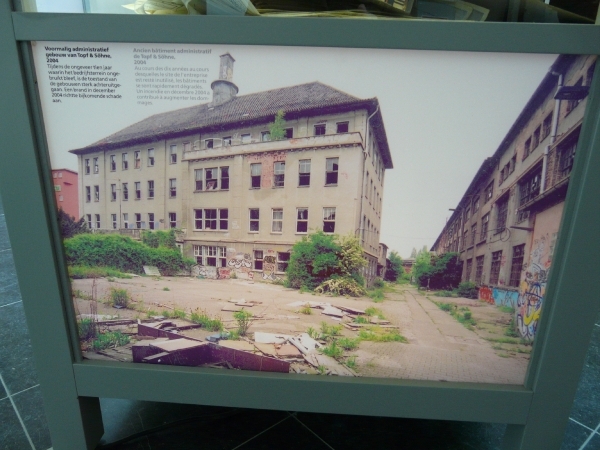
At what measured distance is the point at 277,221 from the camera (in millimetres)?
676

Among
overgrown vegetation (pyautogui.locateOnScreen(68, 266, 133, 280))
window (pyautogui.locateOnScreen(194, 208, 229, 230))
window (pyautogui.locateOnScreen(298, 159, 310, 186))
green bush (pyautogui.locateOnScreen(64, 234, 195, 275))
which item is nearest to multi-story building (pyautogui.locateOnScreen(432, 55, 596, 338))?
window (pyautogui.locateOnScreen(298, 159, 310, 186))

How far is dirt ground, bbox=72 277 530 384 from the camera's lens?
702 millimetres

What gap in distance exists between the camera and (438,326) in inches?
27.8

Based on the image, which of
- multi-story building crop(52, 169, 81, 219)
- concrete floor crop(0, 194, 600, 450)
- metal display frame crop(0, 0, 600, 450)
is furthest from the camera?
concrete floor crop(0, 194, 600, 450)

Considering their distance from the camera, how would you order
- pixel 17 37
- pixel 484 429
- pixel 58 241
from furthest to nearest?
1. pixel 484 429
2. pixel 58 241
3. pixel 17 37

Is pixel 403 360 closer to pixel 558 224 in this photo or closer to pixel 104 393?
pixel 558 224

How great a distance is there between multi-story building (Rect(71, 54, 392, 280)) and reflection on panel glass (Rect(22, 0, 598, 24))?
167 mm

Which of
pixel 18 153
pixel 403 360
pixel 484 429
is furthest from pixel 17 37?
pixel 484 429

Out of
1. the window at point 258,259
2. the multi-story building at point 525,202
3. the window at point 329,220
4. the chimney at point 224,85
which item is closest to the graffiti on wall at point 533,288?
the multi-story building at point 525,202

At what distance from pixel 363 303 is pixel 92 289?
0.51m

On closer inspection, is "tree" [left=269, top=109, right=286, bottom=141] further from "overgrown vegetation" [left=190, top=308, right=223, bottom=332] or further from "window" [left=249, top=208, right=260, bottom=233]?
"overgrown vegetation" [left=190, top=308, right=223, bottom=332]

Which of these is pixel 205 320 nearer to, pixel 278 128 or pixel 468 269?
pixel 278 128

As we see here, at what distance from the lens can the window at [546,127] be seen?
1.96 feet

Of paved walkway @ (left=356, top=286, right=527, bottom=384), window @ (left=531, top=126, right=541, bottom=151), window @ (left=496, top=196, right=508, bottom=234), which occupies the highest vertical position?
window @ (left=531, top=126, right=541, bottom=151)
